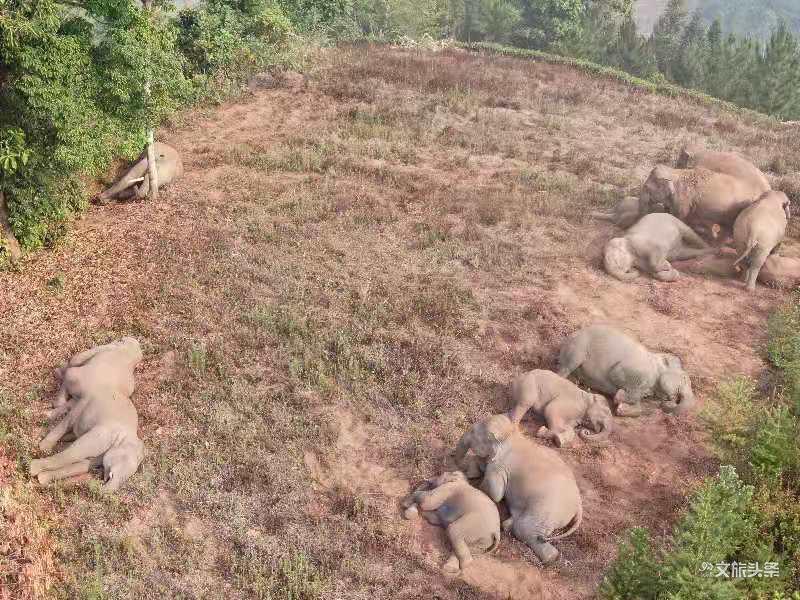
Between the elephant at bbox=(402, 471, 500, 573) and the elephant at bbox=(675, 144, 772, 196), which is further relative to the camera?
the elephant at bbox=(675, 144, 772, 196)

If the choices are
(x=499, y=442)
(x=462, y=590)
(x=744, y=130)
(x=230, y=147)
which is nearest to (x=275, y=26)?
(x=230, y=147)

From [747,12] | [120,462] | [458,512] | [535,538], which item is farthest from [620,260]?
[747,12]

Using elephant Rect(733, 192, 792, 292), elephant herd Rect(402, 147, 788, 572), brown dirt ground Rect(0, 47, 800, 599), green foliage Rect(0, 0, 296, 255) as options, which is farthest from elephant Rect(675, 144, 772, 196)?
green foliage Rect(0, 0, 296, 255)

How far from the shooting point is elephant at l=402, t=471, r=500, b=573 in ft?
21.5

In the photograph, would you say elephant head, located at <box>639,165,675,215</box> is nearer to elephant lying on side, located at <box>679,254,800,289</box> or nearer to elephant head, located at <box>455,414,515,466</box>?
elephant lying on side, located at <box>679,254,800,289</box>

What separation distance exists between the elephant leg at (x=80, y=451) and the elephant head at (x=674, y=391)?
22.4ft

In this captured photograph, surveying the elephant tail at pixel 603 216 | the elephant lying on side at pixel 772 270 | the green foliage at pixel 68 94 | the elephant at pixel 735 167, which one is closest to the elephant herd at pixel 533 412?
the elephant lying on side at pixel 772 270

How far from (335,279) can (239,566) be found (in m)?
5.72

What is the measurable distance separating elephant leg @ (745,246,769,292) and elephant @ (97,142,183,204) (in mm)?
11693

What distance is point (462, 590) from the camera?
6270 mm

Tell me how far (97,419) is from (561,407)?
18.2 feet

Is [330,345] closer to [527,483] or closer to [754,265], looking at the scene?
[527,483]

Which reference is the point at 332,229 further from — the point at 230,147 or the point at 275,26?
the point at 275,26

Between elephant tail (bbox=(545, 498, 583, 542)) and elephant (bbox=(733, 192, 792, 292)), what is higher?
elephant (bbox=(733, 192, 792, 292))
